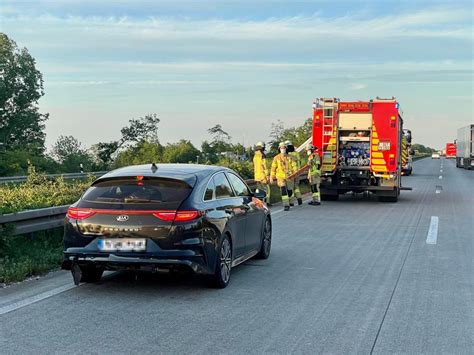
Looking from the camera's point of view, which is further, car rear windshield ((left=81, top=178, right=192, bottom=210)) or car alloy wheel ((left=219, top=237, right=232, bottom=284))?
car alloy wheel ((left=219, top=237, right=232, bottom=284))

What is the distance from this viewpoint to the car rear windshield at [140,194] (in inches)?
268

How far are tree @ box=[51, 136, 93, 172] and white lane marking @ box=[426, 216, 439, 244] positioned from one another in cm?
2615

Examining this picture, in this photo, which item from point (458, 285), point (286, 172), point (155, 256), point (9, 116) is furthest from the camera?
point (9, 116)

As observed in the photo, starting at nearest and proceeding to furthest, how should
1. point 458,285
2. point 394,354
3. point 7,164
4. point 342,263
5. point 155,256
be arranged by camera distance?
point 394,354, point 155,256, point 458,285, point 342,263, point 7,164

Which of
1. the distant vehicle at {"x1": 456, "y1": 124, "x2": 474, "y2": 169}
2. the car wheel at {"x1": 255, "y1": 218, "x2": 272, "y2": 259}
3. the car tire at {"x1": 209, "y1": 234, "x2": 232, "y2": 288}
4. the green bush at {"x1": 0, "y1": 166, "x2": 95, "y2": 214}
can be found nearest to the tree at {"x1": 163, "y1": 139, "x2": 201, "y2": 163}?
the green bush at {"x1": 0, "y1": 166, "x2": 95, "y2": 214}

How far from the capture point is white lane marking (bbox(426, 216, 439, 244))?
1148 centimetres

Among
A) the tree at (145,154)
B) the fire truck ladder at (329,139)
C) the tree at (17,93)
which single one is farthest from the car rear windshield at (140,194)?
the tree at (17,93)

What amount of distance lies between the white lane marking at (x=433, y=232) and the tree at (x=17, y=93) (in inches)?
1513

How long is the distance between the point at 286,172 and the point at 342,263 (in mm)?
8855

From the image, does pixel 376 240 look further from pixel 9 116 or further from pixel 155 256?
pixel 9 116

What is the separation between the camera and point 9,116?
49406 millimetres

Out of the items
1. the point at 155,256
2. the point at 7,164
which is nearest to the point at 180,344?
the point at 155,256

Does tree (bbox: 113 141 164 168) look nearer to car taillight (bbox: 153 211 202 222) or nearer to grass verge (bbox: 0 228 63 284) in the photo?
grass verge (bbox: 0 228 63 284)

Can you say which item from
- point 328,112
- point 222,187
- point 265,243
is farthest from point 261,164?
point 222,187
